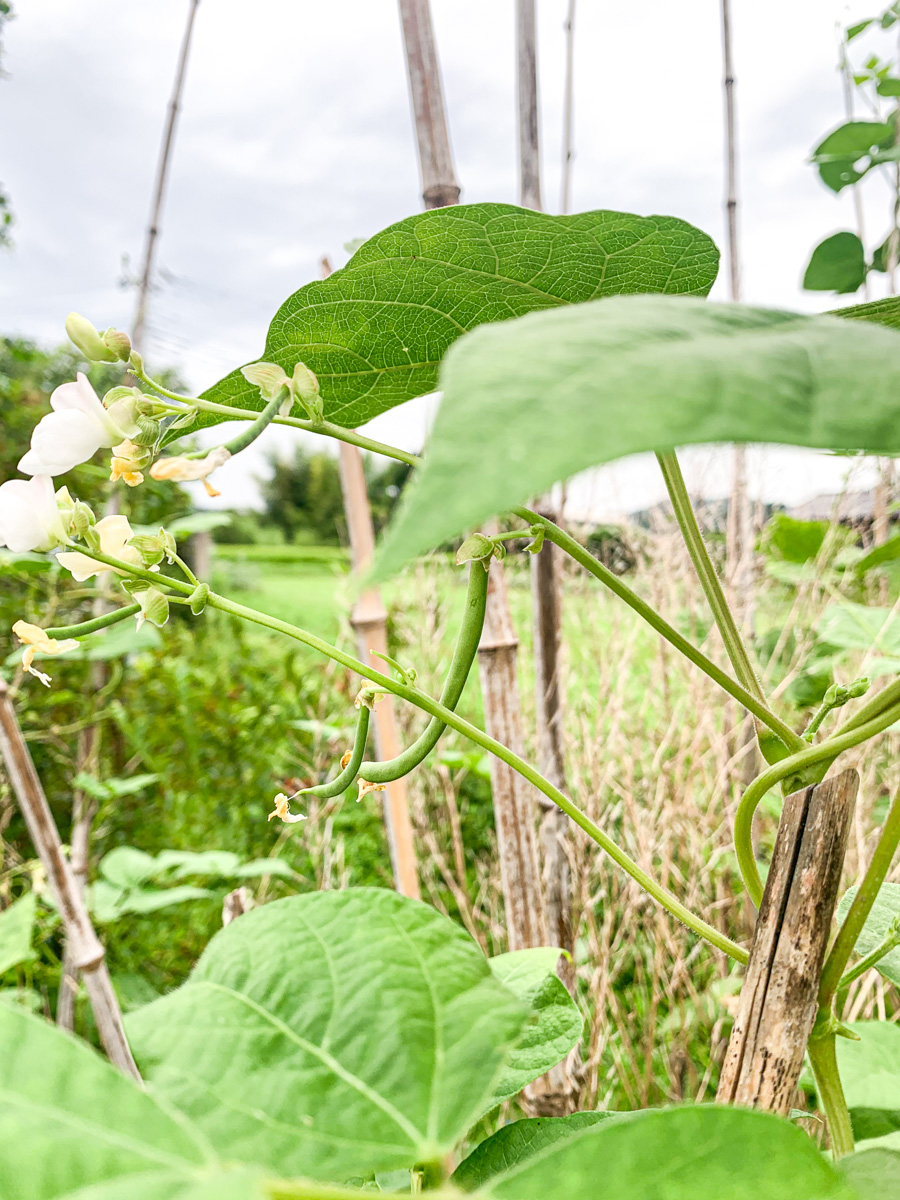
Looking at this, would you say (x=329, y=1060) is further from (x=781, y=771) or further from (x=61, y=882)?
(x=61, y=882)

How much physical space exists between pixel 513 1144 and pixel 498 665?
1.26 feet

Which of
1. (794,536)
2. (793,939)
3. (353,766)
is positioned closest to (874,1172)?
(793,939)

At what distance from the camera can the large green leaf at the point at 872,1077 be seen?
446mm

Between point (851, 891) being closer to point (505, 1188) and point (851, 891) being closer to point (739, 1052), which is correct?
point (739, 1052)

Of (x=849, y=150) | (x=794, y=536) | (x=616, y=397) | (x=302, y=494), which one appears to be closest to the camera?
(x=616, y=397)

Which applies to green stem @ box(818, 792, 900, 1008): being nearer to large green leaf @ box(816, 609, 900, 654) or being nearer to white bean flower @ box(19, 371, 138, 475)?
white bean flower @ box(19, 371, 138, 475)

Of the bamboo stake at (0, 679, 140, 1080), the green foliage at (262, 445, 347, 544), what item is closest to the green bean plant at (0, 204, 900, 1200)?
the bamboo stake at (0, 679, 140, 1080)

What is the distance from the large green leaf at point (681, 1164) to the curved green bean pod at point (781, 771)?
89 mm

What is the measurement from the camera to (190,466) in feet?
0.68

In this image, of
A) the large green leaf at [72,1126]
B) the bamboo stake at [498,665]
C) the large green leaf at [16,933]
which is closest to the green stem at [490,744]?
the large green leaf at [72,1126]

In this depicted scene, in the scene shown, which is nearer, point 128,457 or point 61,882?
point 128,457

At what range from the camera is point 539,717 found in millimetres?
715

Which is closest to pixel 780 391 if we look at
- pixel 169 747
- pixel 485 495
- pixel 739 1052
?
pixel 485 495

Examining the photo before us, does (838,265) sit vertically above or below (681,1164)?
above
